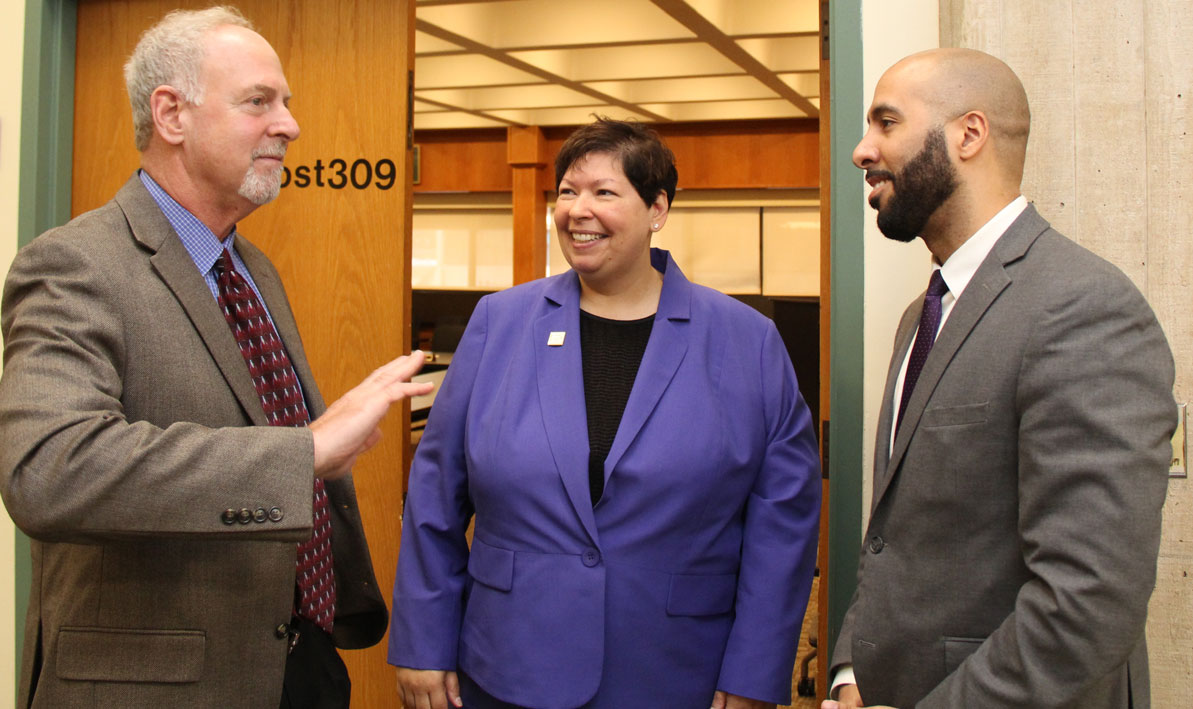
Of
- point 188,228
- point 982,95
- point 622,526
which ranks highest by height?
point 982,95

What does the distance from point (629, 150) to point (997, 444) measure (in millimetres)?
947

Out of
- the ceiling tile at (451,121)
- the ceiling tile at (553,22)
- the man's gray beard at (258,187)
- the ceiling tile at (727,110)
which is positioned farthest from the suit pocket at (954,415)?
the ceiling tile at (451,121)

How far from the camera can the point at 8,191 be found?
2350mm

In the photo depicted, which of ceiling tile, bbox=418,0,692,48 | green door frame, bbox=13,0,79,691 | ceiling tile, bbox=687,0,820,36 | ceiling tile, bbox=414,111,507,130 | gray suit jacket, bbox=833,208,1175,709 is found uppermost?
ceiling tile, bbox=414,111,507,130

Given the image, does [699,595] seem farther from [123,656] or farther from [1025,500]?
→ [123,656]

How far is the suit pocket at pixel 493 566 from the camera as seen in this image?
1.56 metres

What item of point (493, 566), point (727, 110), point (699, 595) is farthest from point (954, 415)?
point (727, 110)

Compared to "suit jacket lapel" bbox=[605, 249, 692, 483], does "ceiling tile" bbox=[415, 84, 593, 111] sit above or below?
above

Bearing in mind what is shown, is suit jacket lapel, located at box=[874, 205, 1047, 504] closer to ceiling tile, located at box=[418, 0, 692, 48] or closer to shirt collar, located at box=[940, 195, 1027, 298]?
shirt collar, located at box=[940, 195, 1027, 298]

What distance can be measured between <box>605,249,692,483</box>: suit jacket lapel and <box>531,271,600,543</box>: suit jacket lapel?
2.3 inches

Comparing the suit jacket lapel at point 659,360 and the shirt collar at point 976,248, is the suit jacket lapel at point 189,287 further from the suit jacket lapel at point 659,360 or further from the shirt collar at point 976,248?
the shirt collar at point 976,248

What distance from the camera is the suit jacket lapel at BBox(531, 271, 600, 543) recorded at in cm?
154

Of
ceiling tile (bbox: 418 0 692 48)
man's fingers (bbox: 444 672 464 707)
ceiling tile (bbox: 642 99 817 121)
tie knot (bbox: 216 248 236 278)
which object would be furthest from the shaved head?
ceiling tile (bbox: 642 99 817 121)

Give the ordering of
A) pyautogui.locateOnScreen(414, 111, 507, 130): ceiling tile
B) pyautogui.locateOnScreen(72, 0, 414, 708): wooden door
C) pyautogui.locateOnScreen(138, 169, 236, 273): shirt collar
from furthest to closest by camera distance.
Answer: pyautogui.locateOnScreen(414, 111, 507, 130): ceiling tile, pyautogui.locateOnScreen(72, 0, 414, 708): wooden door, pyautogui.locateOnScreen(138, 169, 236, 273): shirt collar
